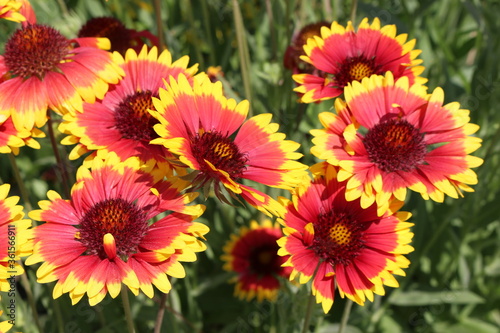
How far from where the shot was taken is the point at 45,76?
4.67ft

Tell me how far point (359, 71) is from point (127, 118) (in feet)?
2.45

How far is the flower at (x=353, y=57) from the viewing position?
1.58 meters

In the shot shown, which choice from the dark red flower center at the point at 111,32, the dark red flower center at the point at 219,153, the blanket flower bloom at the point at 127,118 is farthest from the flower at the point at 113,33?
the dark red flower center at the point at 219,153

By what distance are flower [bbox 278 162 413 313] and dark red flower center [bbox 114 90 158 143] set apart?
1.38 feet

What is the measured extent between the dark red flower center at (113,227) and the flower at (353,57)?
2.18ft

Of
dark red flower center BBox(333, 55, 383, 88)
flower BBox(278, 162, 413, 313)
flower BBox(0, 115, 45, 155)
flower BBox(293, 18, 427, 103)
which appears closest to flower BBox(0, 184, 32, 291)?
flower BBox(0, 115, 45, 155)

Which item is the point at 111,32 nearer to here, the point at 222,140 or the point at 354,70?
the point at 222,140

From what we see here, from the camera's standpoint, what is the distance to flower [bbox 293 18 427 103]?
5.19ft

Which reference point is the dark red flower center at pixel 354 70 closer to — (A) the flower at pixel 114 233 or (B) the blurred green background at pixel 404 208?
(B) the blurred green background at pixel 404 208

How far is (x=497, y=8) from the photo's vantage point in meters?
2.98

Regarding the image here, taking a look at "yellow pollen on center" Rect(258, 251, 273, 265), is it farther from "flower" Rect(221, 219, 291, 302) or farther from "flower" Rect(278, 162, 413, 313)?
"flower" Rect(278, 162, 413, 313)

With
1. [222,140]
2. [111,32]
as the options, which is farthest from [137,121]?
[111,32]

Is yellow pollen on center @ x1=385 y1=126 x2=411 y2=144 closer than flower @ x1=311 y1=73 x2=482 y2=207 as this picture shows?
No

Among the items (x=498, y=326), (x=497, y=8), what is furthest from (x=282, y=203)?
(x=497, y=8)
